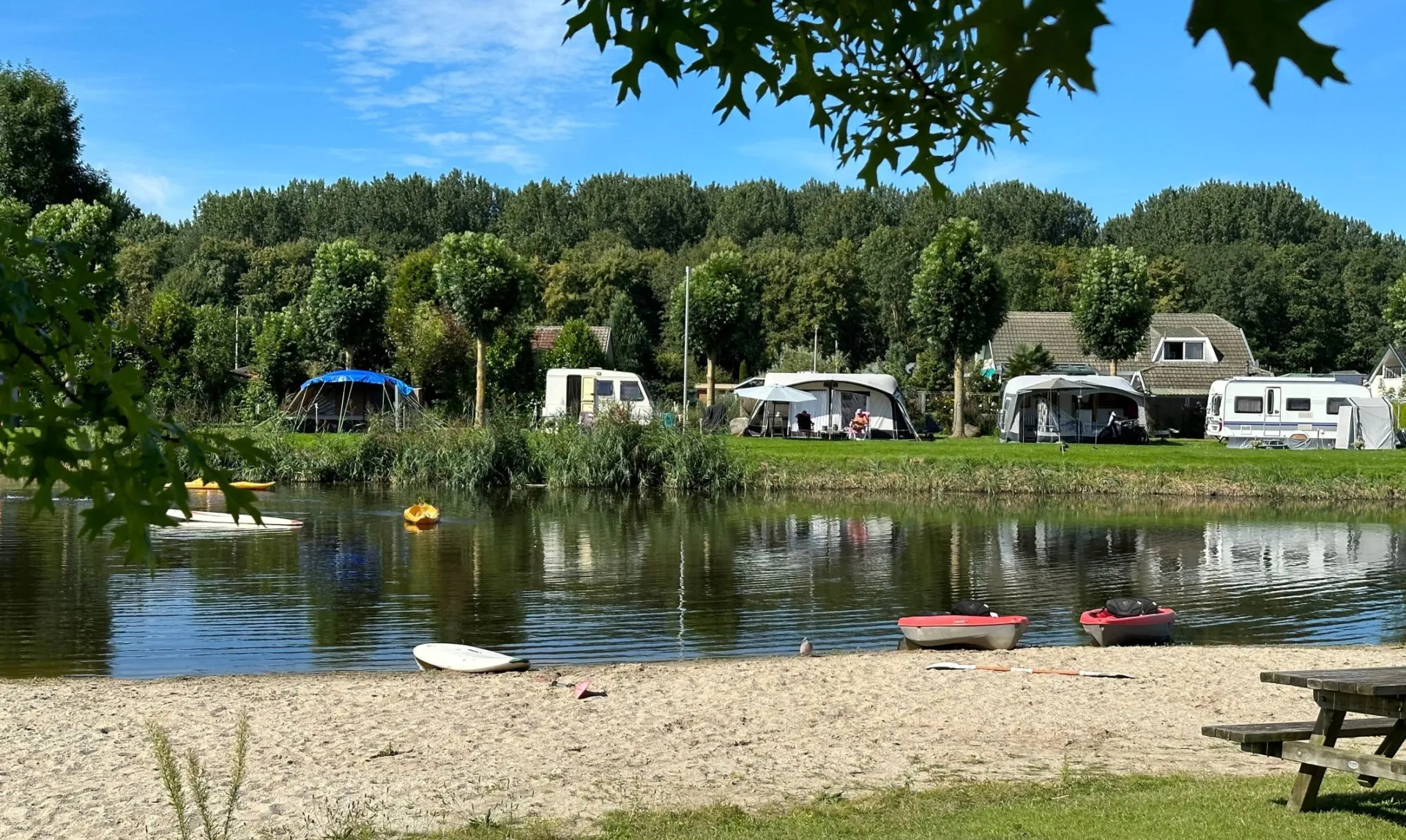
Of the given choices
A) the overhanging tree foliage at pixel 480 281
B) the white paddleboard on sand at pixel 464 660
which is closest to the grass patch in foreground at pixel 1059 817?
the white paddleboard on sand at pixel 464 660

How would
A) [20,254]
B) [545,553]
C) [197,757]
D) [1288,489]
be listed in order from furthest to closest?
[1288,489]
[545,553]
[197,757]
[20,254]

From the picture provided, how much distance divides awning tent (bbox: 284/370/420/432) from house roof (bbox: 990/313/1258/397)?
25.4 m

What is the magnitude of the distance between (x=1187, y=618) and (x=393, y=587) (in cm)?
963

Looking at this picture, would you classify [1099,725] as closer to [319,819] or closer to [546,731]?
[546,731]

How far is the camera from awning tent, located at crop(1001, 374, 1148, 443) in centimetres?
3678

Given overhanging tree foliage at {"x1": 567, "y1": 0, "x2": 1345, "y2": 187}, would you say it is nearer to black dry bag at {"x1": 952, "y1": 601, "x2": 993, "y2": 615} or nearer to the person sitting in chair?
black dry bag at {"x1": 952, "y1": 601, "x2": 993, "y2": 615}

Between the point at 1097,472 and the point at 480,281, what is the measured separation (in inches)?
726

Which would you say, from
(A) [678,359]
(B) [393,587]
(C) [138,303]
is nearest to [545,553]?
(B) [393,587]

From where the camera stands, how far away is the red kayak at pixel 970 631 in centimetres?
1234

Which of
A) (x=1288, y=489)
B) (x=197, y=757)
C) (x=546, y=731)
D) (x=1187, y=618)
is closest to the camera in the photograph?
(x=197, y=757)

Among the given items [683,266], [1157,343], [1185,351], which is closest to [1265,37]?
[1185,351]

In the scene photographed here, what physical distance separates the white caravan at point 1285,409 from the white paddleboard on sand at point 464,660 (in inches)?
1221

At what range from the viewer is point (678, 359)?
60.7 metres

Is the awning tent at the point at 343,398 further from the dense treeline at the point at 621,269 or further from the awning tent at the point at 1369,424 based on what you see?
the awning tent at the point at 1369,424
